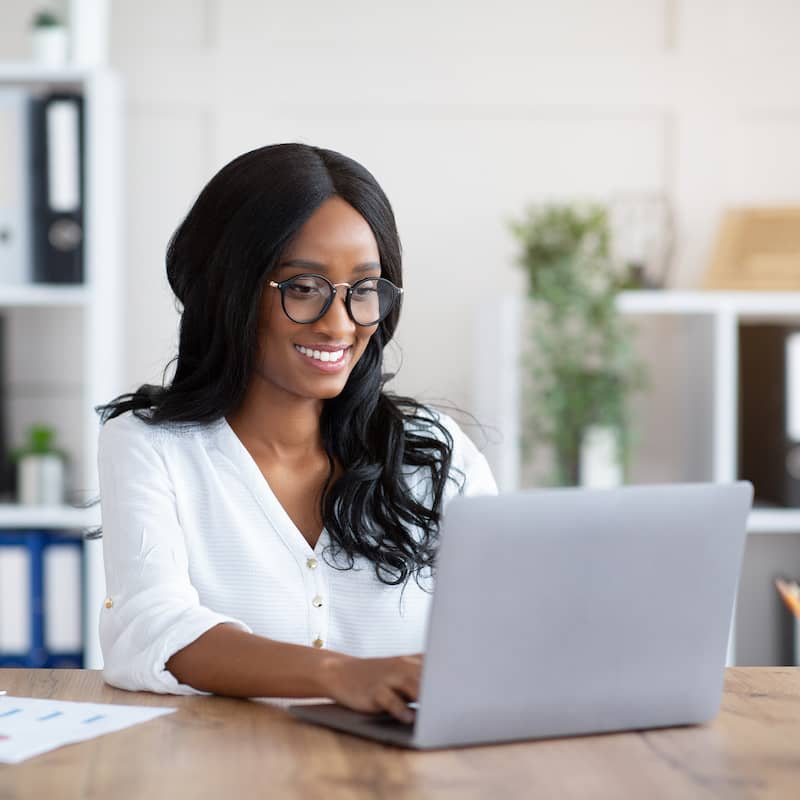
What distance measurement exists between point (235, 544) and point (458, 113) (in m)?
1.84

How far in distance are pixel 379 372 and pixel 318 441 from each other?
13 cm

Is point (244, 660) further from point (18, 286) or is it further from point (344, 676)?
point (18, 286)

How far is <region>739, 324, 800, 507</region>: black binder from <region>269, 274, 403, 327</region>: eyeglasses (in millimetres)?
1617

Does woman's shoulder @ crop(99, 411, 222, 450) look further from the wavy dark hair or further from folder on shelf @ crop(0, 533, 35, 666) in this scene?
folder on shelf @ crop(0, 533, 35, 666)

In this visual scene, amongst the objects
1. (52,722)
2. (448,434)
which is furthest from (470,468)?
(52,722)

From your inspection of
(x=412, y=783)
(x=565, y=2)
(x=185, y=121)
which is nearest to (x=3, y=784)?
(x=412, y=783)

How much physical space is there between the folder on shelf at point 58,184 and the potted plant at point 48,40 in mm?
89

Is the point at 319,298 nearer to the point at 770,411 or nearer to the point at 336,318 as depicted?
the point at 336,318

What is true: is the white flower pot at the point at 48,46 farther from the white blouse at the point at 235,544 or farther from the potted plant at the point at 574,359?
the white blouse at the point at 235,544

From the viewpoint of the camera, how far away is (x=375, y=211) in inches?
66.8

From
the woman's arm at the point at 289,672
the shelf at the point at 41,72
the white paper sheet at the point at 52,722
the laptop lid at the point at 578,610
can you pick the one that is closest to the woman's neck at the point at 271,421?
the woman's arm at the point at 289,672

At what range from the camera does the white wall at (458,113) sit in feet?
10.3

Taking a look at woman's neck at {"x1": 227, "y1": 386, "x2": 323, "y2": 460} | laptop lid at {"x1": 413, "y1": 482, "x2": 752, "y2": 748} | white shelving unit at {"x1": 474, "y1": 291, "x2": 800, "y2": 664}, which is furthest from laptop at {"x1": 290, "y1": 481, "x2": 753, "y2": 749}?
white shelving unit at {"x1": 474, "y1": 291, "x2": 800, "y2": 664}

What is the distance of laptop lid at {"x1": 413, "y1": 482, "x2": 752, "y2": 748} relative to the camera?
3.55ft
